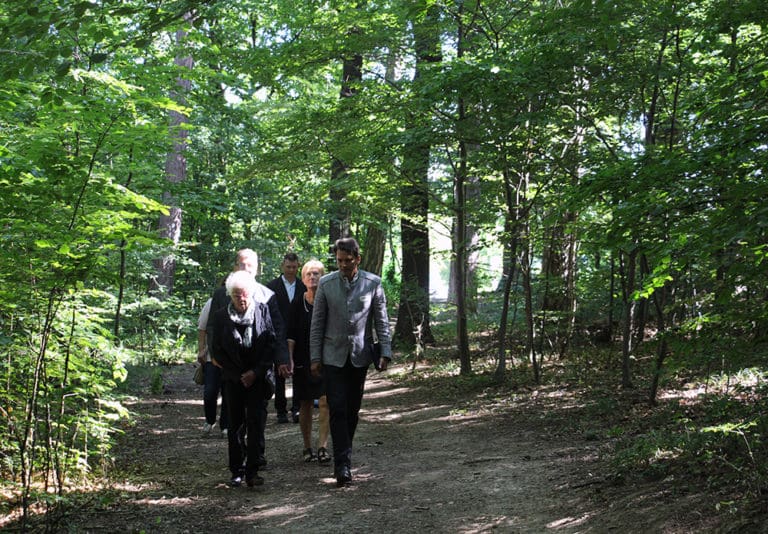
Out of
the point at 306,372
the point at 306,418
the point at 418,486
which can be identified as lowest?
the point at 418,486

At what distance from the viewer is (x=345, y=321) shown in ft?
20.2

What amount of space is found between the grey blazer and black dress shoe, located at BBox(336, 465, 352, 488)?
97 centimetres

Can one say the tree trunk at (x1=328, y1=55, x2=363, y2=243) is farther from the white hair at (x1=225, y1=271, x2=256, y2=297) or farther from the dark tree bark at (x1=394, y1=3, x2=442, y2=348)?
the white hair at (x1=225, y1=271, x2=256, y2=297)

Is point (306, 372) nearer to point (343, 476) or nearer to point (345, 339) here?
point (345, 339)

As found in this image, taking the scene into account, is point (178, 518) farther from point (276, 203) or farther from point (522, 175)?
point (276, 203)

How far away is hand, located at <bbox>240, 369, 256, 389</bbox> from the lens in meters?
5.90

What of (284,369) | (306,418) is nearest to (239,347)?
(284,369)

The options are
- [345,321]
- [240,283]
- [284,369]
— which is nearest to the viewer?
[240,283]

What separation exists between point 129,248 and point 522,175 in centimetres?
639

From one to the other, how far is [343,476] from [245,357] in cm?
142

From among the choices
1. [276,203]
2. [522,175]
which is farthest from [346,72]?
[522,175]

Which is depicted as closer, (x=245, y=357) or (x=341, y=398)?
(x=245, y=357)

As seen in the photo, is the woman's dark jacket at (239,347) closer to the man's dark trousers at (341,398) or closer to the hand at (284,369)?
the hand at (284,369)

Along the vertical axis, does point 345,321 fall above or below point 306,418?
above
